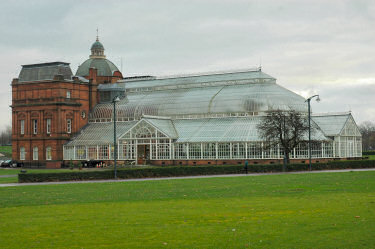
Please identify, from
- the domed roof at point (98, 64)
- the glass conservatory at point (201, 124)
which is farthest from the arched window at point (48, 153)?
the domed roof at point (98, 64)

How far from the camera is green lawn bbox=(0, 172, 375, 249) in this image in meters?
18.5

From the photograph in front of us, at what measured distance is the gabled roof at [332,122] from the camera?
83.7 metres

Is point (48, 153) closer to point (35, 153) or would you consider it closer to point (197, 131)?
point (35, 153)

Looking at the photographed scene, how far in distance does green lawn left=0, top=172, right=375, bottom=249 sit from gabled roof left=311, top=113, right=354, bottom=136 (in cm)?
5056

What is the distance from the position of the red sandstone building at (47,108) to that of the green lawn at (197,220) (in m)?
69.7

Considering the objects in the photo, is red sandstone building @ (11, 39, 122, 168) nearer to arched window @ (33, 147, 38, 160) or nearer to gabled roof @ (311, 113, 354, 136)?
arched window @ (33, 147, 38, 160)

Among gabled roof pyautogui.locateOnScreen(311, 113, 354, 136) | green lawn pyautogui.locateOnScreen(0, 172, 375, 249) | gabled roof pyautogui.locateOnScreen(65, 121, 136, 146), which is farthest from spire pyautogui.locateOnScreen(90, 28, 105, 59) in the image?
green lawn pyautogui.locateOnScreen(0, 172, 375, 249)

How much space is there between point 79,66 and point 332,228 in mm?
105669

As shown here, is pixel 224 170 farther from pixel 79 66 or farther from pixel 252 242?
pixel 79 66

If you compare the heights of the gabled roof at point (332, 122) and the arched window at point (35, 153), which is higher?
the gabled roof at point (332, 122)

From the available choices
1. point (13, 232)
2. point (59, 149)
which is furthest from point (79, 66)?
point (13, 232)

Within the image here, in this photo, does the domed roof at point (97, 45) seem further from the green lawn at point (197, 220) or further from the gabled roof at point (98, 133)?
the green lawn at point (197, 220)

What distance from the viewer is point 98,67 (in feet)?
387

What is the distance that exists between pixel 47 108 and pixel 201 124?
31.3 m
